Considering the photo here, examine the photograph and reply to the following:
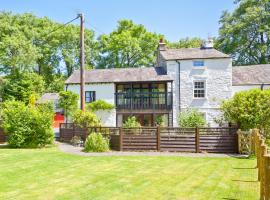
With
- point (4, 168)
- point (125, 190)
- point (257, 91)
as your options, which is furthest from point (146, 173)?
point (257, 91)

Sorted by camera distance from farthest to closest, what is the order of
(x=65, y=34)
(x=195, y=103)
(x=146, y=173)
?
(x=65, y=34)
(x=195, y=103)
(x=146, y=173)

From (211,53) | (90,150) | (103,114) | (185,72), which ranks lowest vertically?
(90,150)

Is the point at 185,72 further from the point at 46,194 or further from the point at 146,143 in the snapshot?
the point at 46,194

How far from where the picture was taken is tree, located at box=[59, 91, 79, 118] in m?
29.2

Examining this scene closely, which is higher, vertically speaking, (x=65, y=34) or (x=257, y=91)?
(x=65, y=34)

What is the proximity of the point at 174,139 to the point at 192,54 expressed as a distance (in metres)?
14.7

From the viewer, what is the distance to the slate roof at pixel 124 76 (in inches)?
1219

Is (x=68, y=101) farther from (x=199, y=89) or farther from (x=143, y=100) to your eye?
(x=199, y=89)

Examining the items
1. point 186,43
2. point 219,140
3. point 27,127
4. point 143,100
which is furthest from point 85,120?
point 186,43

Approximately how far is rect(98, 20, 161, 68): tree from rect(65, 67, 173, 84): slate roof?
20643 millimetres

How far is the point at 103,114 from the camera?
31.4m

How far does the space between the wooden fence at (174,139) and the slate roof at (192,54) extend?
12941 mm

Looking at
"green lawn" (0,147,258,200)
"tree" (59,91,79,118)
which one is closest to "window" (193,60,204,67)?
"tree" (59,91,79,118)

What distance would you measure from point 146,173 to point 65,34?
159ft
